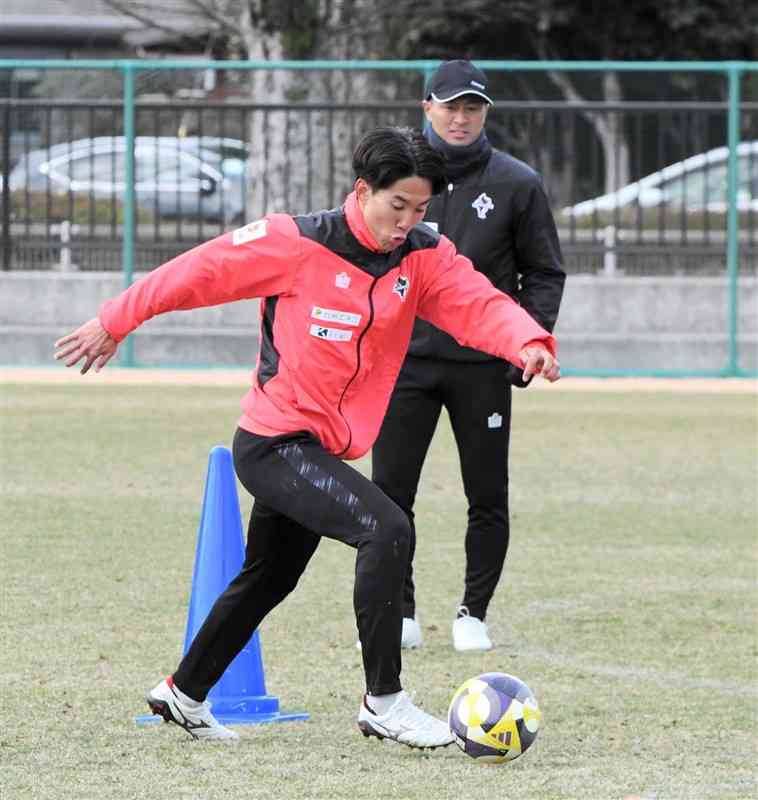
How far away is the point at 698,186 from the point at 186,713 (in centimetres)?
1178

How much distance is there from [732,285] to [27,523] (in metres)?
8.72

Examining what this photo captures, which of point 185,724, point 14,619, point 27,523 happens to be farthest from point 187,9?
point 185,724

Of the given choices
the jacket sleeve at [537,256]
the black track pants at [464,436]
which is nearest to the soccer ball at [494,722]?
the black track pants at [464,436]

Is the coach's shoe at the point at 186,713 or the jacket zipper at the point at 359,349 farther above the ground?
the jacket zipper at the point at 359,349

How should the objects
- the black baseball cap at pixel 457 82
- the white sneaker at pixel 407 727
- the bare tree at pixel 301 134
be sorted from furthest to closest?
the bare tree at pixel 301 134, the black baseball cap at pixel 457 82, the white sneaker at pixel 407 727

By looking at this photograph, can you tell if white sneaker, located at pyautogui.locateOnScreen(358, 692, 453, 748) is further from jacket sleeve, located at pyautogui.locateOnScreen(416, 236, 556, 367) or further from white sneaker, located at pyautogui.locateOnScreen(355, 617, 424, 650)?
white sneaker, located at pyautogui.locateOnScreen(355, 617, 424, 650)

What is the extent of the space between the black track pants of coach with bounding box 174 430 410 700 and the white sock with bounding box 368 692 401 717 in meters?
0.02

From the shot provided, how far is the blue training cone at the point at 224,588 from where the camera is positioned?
19.8ft

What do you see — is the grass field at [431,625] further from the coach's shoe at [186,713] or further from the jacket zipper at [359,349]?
the jacket zipper at [359,349]

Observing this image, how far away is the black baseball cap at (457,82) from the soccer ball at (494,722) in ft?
7.66

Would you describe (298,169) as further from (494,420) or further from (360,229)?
(360,229)

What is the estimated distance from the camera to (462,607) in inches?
286

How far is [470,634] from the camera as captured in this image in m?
7.17

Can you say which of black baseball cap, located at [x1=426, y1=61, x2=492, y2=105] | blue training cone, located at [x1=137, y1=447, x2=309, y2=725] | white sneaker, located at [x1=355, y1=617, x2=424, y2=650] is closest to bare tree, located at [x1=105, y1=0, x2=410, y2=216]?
black baseball cap, located at [x1=426, y1=61, x2=492, y2=105]
